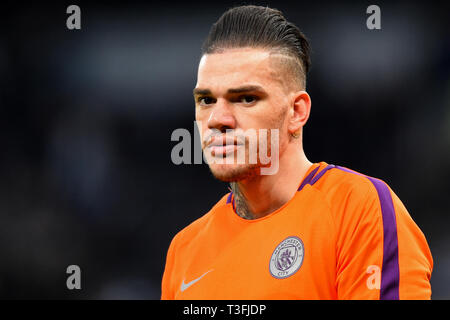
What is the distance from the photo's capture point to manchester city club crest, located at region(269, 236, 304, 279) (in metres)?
2.16

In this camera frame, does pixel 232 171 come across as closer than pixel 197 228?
Yes

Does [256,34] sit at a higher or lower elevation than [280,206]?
higher

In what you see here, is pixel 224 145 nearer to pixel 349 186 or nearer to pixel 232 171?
pixel 232 171

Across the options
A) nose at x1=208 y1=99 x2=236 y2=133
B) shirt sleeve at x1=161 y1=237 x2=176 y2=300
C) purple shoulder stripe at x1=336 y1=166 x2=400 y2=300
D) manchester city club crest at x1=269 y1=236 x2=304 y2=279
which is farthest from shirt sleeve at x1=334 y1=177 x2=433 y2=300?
shirt sleeve at x1=161 y1=237 x2=176 y2=300

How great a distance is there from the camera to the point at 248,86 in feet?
7.38

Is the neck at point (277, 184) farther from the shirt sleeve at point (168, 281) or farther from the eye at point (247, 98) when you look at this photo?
the shirt sleeve at point (168, 281)

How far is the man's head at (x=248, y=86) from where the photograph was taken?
89.4 inches

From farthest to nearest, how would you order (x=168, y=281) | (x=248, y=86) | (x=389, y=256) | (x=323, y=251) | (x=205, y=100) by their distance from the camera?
1. (x=168, y=281)
2. (x=205, y=100)
3. (x=248, y=86)
4. (x=323, y=251)
5. (x=389, y=256)

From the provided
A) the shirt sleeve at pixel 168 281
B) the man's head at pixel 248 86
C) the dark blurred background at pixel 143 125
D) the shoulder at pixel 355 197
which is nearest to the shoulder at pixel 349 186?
the shoulder at pixel 355 197

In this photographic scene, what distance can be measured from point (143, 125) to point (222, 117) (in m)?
3.32

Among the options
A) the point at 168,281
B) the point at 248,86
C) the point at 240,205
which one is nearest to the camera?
the point at 248,86

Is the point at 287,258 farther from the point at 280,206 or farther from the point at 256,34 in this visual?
the point at 256,34

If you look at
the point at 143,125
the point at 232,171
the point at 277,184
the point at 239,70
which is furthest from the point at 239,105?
the point at 143,125

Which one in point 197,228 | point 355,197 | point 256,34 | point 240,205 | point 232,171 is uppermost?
point 256,34
